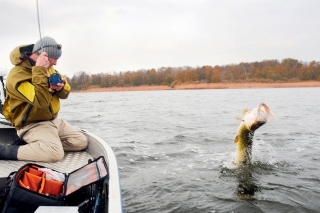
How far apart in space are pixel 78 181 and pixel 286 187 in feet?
12.4

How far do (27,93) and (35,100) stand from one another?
11 centimetres

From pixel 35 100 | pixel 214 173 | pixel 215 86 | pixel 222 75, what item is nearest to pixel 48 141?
pixel 35 100

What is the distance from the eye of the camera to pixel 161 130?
470 inches

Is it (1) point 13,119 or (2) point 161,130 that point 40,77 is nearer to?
(1) point 13,119

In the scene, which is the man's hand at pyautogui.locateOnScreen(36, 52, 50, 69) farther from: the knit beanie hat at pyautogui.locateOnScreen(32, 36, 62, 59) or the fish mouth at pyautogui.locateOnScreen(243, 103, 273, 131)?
the fish mouth at pyautogui.locateOnScreen(243, 103, 273, 131)

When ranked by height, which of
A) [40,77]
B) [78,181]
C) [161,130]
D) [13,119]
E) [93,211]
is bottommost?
[161,130]

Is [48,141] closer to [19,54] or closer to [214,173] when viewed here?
[19,54]

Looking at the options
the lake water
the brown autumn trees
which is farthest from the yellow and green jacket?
the brown autumn trees

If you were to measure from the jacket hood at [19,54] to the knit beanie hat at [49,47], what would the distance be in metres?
0.10

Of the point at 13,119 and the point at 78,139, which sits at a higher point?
the point at 13,119

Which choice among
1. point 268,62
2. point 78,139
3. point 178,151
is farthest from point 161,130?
point 268,62

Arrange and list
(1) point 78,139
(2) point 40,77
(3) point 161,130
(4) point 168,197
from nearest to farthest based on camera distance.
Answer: (2) point 40,77, (1) point 78,139, (4) point 168,197, (3) point 161,130

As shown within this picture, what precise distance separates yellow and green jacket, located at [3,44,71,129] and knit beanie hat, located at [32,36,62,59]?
15 cm

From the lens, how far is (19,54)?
12.8 ft
